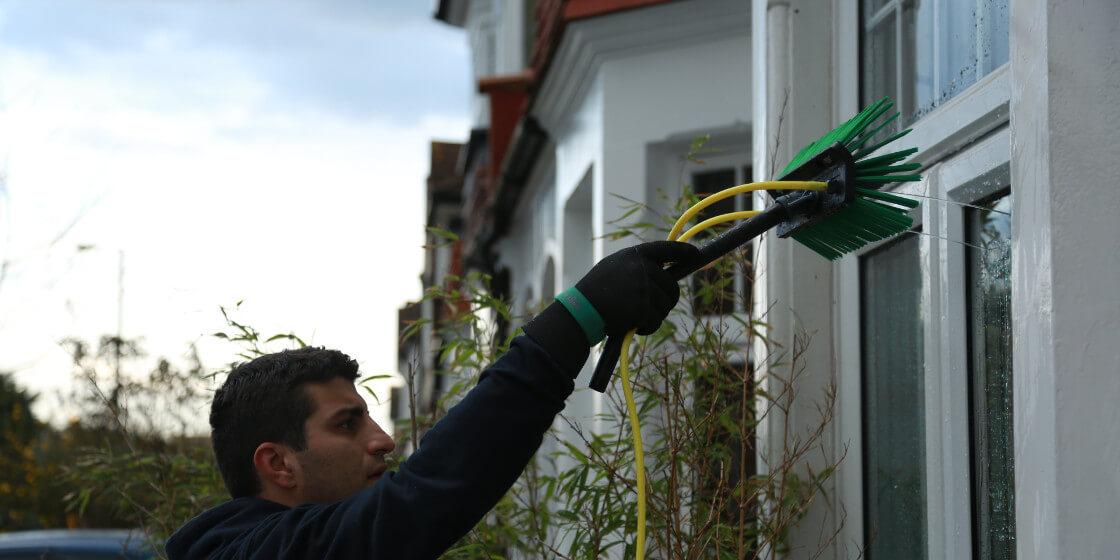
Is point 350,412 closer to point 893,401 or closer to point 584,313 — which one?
point 584,313

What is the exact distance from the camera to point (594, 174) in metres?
7.15

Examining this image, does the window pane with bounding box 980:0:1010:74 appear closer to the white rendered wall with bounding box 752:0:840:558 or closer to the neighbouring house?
the neighbouring house

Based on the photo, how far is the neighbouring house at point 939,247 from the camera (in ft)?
6.75

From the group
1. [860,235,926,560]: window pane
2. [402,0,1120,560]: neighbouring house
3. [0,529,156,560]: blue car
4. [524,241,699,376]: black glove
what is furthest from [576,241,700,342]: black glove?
[0,529,156,560]: blue car

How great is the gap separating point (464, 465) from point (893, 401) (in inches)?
62.6

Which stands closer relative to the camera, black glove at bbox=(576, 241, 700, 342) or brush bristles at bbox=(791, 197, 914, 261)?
black glove at bbox=(576, 241, 700, 342)

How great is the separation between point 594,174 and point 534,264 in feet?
12.6

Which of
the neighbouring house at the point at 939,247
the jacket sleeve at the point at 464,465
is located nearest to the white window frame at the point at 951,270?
the neighbouring house at the point at 939,247

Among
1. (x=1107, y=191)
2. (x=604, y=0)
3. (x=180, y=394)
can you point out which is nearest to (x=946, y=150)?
(x=1107, y=191)

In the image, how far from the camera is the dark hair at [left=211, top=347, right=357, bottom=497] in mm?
A: 2672

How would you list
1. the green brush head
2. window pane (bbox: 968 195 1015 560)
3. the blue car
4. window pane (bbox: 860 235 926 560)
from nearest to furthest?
the green brush head < window pane (bbox: 968 195 1015 560) < window pane (bbox: 860 235 926 560) < the blue car

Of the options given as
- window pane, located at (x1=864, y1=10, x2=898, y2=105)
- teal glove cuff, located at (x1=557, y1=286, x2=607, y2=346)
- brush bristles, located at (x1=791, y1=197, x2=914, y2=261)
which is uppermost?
window pane, located at (x1=864, y1=10, x2=898, y2=105)

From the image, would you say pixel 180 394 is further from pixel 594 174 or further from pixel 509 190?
pixel 509 190

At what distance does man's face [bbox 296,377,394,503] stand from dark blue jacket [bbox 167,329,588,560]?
1.17 ft
